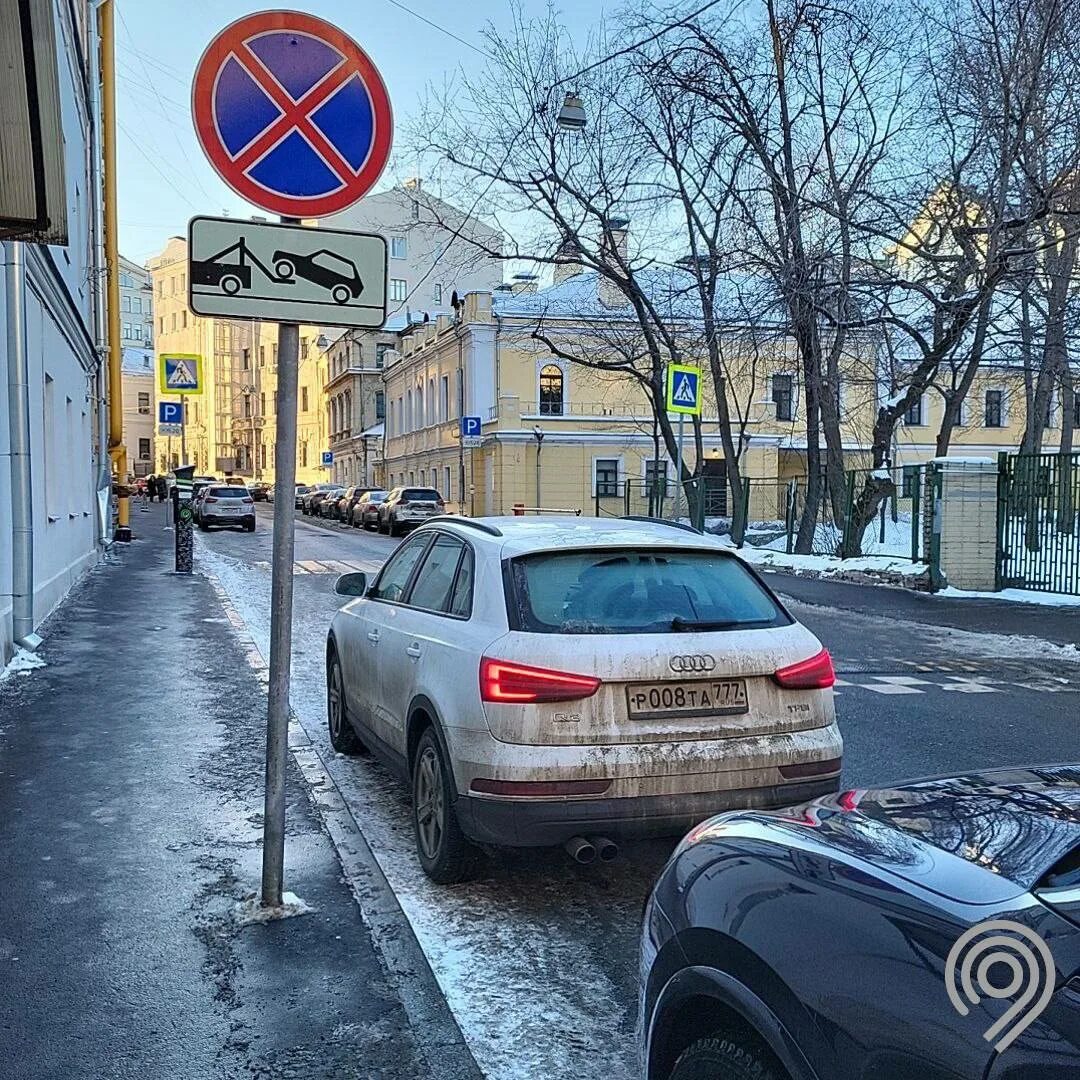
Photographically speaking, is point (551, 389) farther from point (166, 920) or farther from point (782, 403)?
point (166, 920)

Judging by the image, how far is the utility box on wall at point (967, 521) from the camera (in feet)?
52.5

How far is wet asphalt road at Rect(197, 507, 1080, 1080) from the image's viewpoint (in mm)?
3410

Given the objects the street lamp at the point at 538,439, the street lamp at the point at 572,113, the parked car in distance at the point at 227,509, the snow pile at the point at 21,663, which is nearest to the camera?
the snow pile at the point at 21,663

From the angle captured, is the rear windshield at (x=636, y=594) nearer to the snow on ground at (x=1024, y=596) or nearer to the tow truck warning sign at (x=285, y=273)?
the tow truck warning sign at (x=285, y=273)

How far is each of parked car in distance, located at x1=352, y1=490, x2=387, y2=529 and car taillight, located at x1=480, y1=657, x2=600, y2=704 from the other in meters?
35.0

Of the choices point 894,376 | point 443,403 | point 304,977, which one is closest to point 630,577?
point 304,977

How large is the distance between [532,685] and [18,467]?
7.67 meters

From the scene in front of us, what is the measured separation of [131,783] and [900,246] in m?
17.0

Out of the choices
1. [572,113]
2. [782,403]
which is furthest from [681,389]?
[782,403]

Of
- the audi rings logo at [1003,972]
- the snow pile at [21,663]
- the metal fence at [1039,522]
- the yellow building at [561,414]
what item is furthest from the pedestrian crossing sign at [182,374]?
the yellow building at [561,414]

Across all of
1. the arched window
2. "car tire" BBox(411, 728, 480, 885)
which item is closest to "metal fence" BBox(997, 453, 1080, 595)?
"car tire" BBox(411, 728, 480, 885)

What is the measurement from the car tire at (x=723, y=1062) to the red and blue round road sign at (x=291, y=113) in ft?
10.5

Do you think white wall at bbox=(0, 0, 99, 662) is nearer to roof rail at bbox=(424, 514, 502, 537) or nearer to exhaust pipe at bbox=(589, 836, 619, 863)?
roof rail at bbox=(424, 514, 502, 537)

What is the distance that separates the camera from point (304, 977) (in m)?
3.67
